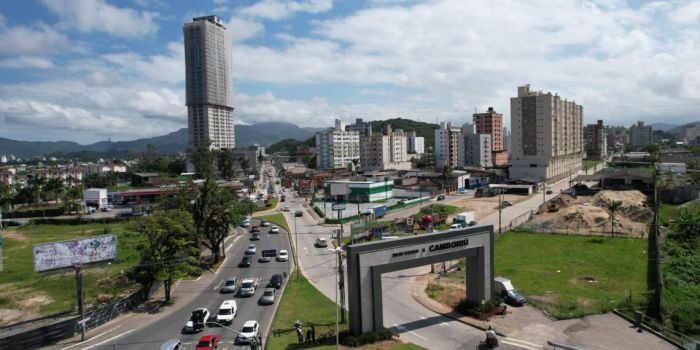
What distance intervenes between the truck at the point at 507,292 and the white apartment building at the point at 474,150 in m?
128

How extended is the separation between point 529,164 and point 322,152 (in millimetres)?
76929

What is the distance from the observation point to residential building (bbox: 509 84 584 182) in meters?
116

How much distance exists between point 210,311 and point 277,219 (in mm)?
43387

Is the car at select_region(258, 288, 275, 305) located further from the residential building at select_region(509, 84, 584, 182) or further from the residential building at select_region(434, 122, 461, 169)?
the residential building at select_region(434, 122, 461, 169)

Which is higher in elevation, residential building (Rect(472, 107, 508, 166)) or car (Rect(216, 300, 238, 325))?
residential building (Rect(472, 107, 508, 166))

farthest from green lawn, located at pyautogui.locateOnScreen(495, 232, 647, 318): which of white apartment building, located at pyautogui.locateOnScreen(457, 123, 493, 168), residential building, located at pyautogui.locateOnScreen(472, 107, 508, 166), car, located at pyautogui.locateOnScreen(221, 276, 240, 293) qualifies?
residential building, located at pyautogui.locateOnScreen(472, 107, 508, 166)

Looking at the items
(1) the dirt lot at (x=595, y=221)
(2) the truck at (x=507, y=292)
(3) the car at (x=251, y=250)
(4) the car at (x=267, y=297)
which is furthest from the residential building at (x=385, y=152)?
(2) the truck at (x=507, y=292)

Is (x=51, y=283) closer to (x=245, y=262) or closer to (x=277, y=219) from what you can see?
(x=245, y=262)

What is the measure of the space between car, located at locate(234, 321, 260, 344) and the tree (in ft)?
31.1

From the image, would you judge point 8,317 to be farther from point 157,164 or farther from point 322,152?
point 157,164

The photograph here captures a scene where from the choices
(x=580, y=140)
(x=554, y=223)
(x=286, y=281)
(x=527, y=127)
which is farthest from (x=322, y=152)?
(x=286, y=281)

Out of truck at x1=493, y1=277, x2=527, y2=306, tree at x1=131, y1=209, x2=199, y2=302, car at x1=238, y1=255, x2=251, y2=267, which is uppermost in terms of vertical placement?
tree at x1=131, y1=209, x2=199, y2=302

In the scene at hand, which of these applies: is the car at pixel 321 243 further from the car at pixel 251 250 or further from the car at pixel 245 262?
the car at pixel 245 262

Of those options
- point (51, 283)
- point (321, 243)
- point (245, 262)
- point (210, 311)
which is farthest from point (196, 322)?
point (321, 243)
